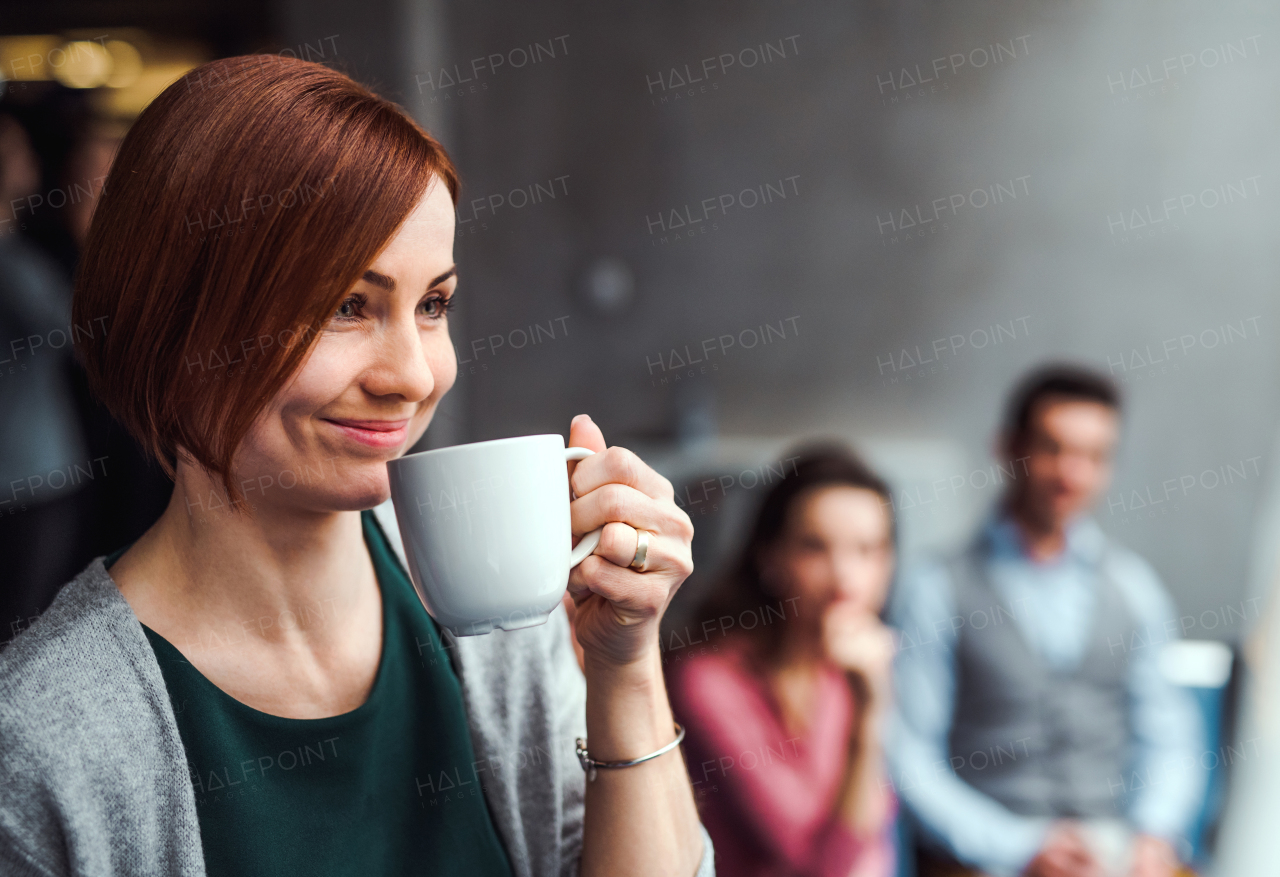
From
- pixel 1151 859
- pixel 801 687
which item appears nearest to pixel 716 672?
pixel 801 687

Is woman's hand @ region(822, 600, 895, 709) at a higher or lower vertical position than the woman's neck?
lower

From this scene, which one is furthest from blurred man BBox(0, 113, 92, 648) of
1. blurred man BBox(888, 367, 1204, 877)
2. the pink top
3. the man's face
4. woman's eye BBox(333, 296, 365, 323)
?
the man's face

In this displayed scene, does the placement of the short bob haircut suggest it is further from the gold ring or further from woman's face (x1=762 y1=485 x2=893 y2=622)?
woman's face (x1=762 y1=485 x2=893 y2=622)

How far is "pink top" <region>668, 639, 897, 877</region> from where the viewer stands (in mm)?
1606

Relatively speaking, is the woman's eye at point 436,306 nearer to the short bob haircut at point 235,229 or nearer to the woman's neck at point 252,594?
Result: the short bob haircut at point 235,229

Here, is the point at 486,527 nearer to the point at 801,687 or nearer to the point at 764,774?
the point at 764,774

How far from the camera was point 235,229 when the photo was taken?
61 centimetres

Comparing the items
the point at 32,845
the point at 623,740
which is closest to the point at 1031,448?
the point at 623,740

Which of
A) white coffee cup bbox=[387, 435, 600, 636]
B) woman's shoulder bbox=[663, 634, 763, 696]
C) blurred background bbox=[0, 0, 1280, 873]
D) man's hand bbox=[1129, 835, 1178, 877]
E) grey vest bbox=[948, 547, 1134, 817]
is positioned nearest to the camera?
white coffee cup bbox=[387, 435, 600, 636]

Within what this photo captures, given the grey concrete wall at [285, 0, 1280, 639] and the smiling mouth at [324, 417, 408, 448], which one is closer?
the smiling mouth at [324, 417, 408, 448]

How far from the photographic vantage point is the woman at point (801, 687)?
5.32 ft

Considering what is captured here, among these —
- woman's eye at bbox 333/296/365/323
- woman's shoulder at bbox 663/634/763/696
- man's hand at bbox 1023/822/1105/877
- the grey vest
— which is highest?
woman's eye at bbox 333/296/365/323

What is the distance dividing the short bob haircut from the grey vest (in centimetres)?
182

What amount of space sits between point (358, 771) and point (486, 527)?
11.6 inches
